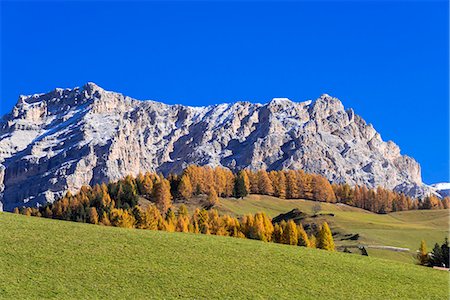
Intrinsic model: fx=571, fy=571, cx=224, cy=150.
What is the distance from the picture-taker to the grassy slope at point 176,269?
133 feet

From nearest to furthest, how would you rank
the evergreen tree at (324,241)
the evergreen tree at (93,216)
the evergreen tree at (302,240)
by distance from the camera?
the evergreen tree at (324,241) < the evergreen tree at (302,240) < the evergreen tree at (93,216)

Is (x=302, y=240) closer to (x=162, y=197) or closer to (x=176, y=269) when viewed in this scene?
(x=162, y=197)

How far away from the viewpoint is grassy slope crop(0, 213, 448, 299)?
40.4 metres

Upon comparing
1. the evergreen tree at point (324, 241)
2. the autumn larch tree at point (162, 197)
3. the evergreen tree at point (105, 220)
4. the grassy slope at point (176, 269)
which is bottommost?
the grassy slope at point (176, 269)

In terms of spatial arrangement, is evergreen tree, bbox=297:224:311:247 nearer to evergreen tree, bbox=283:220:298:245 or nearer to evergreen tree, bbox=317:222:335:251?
evergreen tree, bbox=283:220:298:245

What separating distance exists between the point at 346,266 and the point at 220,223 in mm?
101201

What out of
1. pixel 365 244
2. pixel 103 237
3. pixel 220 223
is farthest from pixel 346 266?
pixel 220 223

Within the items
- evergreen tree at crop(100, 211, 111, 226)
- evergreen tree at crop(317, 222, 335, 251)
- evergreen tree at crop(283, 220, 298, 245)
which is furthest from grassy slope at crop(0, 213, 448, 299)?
evergreen tree at crop(100, 211, 111, 226)

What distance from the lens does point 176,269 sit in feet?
150

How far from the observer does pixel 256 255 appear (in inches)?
2089

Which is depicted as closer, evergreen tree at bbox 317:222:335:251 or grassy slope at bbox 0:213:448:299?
grassy slope at bbox 0:213:448:299

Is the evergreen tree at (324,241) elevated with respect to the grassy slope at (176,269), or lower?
elevated

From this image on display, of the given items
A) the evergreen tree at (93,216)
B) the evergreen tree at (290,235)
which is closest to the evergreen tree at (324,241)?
the evergreen tree at (290,235)

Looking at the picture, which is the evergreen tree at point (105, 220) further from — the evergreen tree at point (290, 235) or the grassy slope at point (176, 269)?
the grassy slope at point (176, 269)
